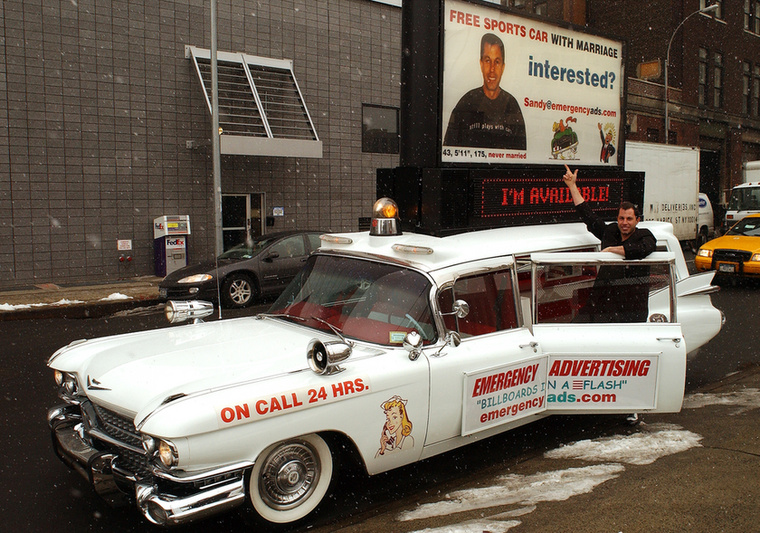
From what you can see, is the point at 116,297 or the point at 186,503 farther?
the point at 116,297

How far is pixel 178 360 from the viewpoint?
400 cm

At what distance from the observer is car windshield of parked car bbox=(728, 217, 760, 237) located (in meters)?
14.4

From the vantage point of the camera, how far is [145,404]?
3512 mm

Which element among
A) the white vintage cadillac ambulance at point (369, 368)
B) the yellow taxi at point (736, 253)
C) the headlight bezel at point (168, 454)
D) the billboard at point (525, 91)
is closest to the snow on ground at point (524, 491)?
the white vintage cadillac ambulance at point (369, 368)

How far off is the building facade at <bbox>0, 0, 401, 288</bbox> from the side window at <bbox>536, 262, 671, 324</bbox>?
12.7 m

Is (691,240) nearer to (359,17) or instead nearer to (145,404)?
(359,17)

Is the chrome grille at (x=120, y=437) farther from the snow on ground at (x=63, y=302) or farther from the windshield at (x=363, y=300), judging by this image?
the snow on ground at (x=63, y=302)

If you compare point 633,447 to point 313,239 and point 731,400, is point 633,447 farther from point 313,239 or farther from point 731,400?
point 313,239

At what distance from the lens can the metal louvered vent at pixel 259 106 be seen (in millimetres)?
16859

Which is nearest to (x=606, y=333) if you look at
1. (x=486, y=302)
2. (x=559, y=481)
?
(x=486, y=302)

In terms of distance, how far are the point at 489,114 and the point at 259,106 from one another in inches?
470

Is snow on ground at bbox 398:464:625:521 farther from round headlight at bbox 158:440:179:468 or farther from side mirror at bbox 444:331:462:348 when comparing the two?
round headlight at bbox 158:440:179:468

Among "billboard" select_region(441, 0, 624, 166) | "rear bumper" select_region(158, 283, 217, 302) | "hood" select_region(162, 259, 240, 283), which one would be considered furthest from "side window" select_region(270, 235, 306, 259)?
"billboard" select_region(441, 0, 624, 166)

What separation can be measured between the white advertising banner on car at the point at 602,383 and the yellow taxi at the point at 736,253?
32.6 ft
